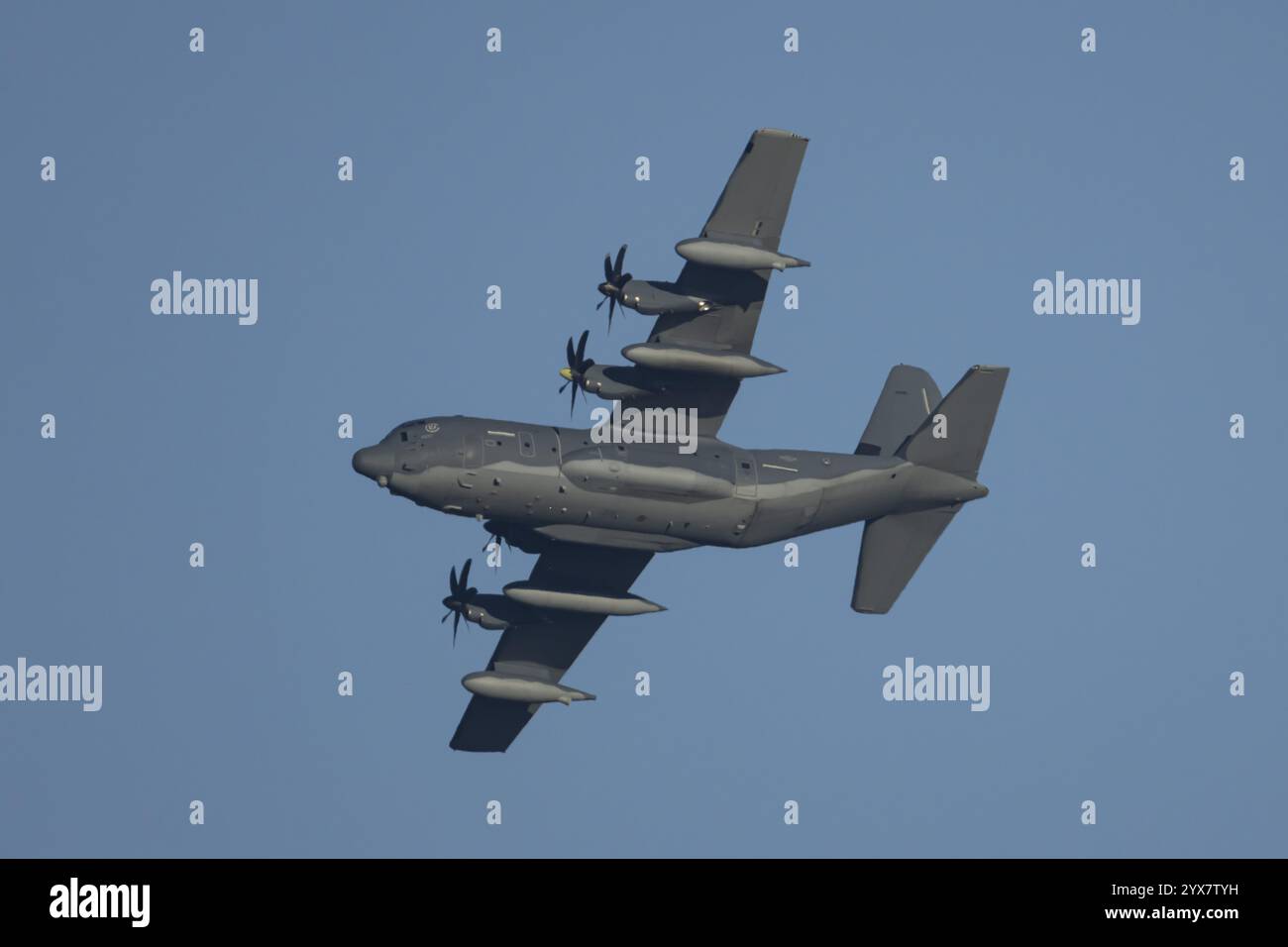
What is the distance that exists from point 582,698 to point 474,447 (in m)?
8.86

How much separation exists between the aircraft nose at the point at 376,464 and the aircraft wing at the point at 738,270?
21.7ft

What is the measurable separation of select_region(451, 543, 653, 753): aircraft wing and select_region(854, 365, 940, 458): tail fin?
6755 millimetres

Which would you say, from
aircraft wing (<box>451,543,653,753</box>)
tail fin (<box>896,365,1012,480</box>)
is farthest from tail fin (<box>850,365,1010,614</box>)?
aircraft wing (<box>451,543,653,753</box>)

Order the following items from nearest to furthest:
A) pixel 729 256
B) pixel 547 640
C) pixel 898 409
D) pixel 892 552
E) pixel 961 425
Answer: pixel 729 256, pixel 961 425, pixel 892 552, pixel 898 409, pixel 547 640

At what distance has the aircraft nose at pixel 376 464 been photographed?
5184 centimetres

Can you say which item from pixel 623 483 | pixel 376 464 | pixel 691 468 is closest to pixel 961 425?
pixel 691 468

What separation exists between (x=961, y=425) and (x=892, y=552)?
148 inches

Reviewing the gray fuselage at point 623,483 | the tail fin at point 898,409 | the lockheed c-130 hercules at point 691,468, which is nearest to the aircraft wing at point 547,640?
the lockheed c-130 hercules at point 691,468

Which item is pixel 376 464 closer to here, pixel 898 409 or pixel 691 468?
pixel 691 468

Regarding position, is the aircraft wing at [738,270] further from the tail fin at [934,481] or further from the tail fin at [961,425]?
the tail fin at [934,481]

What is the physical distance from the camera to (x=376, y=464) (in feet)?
170

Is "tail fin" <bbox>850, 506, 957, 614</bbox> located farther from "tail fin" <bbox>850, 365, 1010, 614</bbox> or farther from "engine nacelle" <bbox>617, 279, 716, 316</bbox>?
"engine nacelle" <bbox>617, 279, 716, 316</bbox>

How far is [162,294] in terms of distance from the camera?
59438 mm
